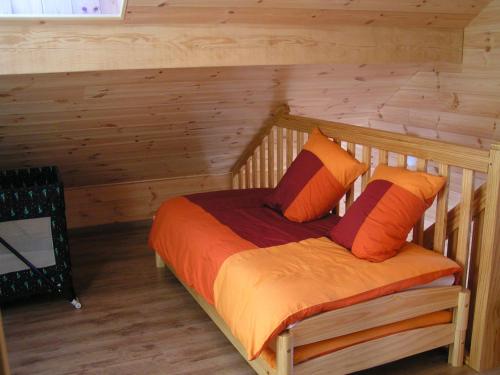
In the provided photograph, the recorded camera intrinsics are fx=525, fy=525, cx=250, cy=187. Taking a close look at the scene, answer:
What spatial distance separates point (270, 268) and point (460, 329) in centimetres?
88

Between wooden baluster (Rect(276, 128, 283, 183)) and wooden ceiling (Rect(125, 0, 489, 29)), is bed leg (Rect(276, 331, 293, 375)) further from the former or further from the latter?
wooden baluster (Rect(276, 128, 283, 183))

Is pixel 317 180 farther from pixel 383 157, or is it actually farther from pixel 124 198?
pixel 124 198

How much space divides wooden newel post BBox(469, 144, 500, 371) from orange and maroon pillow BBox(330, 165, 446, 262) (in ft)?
0.80

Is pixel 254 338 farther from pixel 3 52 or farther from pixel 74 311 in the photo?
pixel 3 52

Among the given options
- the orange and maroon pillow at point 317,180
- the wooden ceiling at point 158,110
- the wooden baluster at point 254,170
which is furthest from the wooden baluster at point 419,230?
the wooden baluster at point 254,170

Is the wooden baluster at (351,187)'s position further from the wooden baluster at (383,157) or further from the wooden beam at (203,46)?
the wooden beam at (203,46)

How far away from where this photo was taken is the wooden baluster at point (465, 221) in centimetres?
223

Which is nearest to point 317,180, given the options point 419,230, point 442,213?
point 419,230

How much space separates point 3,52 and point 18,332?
140 centimetres

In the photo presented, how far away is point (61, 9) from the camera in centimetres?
229

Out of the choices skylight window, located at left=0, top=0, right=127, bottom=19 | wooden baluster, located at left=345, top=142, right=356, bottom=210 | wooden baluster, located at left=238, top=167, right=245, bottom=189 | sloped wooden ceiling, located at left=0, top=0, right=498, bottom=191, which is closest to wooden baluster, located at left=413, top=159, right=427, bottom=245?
wooden baluster, located at left=345, top=142, right=356, bottom=210

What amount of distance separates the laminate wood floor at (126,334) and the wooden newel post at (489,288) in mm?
108

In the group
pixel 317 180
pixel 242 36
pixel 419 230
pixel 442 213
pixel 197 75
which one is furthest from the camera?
pixel 197 75

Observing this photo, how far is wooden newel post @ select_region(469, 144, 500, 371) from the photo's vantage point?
2121 millimetres
